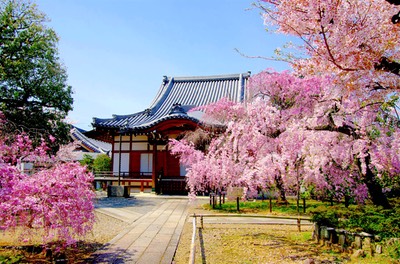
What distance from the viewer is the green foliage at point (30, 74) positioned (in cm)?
1226

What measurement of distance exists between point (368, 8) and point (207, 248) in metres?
5.60

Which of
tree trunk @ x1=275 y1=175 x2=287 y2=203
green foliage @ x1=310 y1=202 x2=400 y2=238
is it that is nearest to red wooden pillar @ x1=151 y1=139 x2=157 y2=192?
tree trunk @ x1=275 y1=175 x2=287 y2=203

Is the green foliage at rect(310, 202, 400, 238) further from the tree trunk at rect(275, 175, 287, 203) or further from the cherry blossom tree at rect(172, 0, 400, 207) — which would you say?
the tree trunk at rect(275, 175, 287, 203)

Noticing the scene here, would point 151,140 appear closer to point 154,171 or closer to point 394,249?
point 154,171

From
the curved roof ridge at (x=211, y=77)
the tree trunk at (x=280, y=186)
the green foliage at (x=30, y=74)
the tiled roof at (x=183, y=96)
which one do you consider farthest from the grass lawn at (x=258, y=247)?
the curved roof ridge at (x=211, y=77)

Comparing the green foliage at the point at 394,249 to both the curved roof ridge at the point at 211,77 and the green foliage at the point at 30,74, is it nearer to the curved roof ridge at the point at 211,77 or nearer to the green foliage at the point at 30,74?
the green foliage at the point at 30,74

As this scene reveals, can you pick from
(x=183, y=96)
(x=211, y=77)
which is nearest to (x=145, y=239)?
(x=183, y=96)

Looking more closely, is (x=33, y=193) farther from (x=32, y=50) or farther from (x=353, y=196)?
(x=353, y=196)

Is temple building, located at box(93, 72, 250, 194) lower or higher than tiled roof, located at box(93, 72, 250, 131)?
lower

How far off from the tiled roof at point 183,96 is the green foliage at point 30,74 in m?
6.79

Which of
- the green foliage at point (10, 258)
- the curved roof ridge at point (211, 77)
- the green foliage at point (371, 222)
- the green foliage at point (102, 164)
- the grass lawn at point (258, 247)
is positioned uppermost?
the curved roof ridge at point (211, 77)

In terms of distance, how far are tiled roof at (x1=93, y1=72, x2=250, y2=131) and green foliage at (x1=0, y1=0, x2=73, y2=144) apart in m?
6.79

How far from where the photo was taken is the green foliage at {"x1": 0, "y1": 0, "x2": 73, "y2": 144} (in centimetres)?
1226

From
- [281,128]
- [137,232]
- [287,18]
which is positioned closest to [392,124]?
[281,128]
